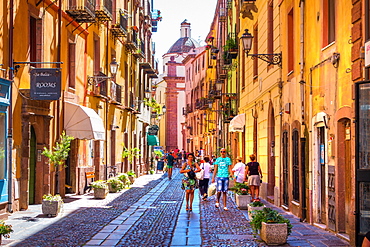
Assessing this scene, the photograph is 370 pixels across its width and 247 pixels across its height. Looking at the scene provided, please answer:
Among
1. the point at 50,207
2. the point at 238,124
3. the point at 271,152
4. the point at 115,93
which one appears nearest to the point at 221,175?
the point at 271,152

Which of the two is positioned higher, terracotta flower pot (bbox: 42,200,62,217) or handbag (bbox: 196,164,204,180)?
handbag (bbox: 196,164,204,180)

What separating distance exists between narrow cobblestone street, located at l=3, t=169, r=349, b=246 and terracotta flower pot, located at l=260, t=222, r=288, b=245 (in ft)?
0.66

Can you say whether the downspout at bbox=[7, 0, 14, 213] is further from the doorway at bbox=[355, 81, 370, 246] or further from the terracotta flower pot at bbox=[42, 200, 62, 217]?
the doorway at bbox=[355, 81, 370, 246]

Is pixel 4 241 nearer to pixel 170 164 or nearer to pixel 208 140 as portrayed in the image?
pixel 170 164

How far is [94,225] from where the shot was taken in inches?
530

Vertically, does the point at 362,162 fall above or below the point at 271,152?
below

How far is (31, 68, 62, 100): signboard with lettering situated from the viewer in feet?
51.7

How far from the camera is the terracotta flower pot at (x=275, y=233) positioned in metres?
10.5

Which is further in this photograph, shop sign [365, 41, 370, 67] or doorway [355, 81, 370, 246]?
shop sign [365, 41, 370, 67]

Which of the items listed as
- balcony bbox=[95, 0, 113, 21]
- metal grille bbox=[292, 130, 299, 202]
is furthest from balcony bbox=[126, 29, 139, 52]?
metal grille bbox=[292, 130, 299, 202]

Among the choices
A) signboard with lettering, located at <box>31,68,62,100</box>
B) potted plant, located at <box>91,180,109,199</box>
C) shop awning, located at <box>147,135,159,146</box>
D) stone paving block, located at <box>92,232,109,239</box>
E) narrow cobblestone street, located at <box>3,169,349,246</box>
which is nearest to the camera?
narrow cobblestone street, located at <box>3,169,349,246</box>

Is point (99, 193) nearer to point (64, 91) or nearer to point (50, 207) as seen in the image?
point (64, 91)

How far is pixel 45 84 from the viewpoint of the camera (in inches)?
621

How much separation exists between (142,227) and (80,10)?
9.17 m
